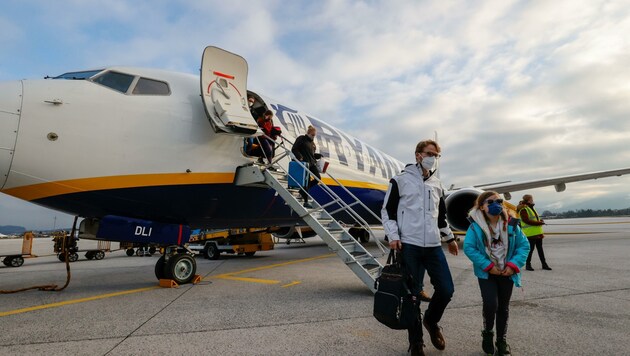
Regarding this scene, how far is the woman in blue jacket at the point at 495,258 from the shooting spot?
9.71ft

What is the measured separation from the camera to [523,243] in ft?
10.0

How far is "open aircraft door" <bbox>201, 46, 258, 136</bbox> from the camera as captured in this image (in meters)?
6.15

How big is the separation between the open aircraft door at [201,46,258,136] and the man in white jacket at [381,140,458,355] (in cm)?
359

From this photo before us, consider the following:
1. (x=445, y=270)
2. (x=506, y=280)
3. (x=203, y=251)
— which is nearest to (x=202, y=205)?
(x=445, y=270)

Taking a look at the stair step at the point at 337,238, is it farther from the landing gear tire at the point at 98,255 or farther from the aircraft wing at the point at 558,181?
the aircraft wing at the point at 558,181

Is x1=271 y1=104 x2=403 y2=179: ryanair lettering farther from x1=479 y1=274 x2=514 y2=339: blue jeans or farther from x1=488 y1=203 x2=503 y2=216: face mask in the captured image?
x1=479 y1=274 x2=514 y2=339: blue jeans

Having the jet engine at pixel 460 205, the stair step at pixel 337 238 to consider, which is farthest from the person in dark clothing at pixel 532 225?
the stair step at pixel 337 238

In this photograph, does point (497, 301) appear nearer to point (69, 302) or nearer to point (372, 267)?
point (372, 267)

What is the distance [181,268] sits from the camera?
671 centimetres

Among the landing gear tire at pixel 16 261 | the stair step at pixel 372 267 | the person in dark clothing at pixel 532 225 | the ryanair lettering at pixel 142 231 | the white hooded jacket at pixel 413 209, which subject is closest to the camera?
the white hooded jacket at pixel 413 209

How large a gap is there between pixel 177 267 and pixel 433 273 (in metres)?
5.00

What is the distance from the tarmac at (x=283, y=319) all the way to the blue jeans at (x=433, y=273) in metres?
0.36

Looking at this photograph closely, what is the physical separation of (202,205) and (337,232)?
8.26 feet

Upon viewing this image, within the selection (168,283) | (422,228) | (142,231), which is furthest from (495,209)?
(168,283)
